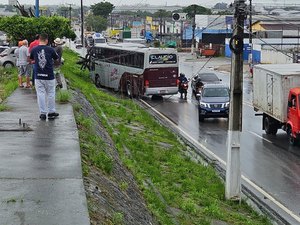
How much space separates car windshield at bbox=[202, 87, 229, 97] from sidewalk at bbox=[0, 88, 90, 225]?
17.5 m

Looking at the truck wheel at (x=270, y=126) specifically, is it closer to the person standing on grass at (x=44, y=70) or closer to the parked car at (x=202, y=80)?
the person standing on grass at (x=44, y=70)

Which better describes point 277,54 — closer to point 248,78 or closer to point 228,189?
point 248,78

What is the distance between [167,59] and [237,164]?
24141 millimetres

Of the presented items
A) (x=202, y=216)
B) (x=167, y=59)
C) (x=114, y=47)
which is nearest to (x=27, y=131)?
(x=202, y=216)

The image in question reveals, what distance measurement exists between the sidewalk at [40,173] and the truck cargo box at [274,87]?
1165 cm

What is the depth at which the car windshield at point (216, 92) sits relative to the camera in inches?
1220

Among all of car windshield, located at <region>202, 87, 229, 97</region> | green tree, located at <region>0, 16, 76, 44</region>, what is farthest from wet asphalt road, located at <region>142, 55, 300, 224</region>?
green tree, located at <region>0, 16, 76, 44</region>

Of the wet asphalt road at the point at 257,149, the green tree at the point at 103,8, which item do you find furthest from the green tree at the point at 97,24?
the wet asphalt road at the point at 257,149

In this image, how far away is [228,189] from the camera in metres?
14.5

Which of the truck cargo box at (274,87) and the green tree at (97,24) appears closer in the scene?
the truck cargo box at (274,87)

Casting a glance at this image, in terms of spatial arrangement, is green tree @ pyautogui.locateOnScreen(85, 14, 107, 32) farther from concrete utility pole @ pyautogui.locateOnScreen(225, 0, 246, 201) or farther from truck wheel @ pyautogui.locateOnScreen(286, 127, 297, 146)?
concrete utility pole @ pyautogui.locateOnScreen(225, 0, 246, 201)

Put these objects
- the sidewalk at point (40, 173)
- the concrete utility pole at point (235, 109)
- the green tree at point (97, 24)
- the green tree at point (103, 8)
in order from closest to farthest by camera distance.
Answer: the sidewalk at point (40, 173), the concrete utility pole at point (235, 109), the green tree at point (97, 24), the green tree at point (103, 8)

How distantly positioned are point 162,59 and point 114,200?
98.6ft

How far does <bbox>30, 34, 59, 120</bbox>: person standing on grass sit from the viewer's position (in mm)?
12492
